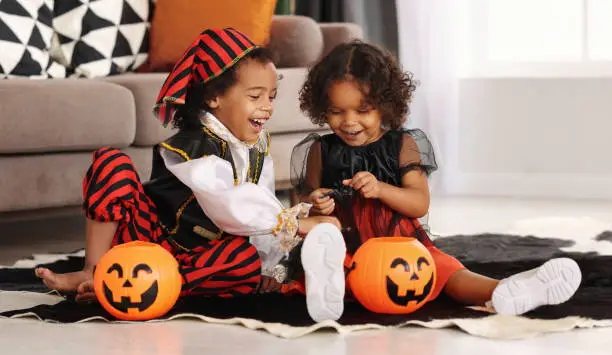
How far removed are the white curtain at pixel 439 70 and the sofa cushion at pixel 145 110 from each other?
156 cm

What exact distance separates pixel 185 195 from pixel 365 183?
41 cm

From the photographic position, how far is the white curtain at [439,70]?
4406 mm

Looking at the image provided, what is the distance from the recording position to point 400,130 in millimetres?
2387

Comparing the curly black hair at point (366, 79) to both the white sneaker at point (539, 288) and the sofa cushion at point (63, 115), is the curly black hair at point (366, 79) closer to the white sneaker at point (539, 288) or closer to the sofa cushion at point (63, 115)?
the white sneaker at point (539, 288)

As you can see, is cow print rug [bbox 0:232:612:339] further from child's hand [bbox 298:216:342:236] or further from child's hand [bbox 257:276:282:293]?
child's hand [bbox 298:216:342:236]

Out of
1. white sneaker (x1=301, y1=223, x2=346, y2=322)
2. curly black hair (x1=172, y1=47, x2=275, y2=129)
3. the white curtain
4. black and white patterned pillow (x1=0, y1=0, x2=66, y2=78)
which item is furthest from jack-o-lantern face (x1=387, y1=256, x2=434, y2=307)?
the white curtain

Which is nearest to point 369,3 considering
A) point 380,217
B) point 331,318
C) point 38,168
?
point 38,168

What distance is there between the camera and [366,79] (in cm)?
231

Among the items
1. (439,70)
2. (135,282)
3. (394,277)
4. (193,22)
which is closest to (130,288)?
(135,282)

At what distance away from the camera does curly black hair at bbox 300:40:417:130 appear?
231 centimetres

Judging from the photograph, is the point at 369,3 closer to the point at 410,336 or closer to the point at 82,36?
the point at 82,36

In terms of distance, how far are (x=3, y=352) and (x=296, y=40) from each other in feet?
7.35

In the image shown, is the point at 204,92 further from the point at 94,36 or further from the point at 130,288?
the point at 94,36

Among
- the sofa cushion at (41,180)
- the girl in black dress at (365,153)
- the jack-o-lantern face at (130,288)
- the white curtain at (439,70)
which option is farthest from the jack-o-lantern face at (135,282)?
the white curtain at (439,70)
